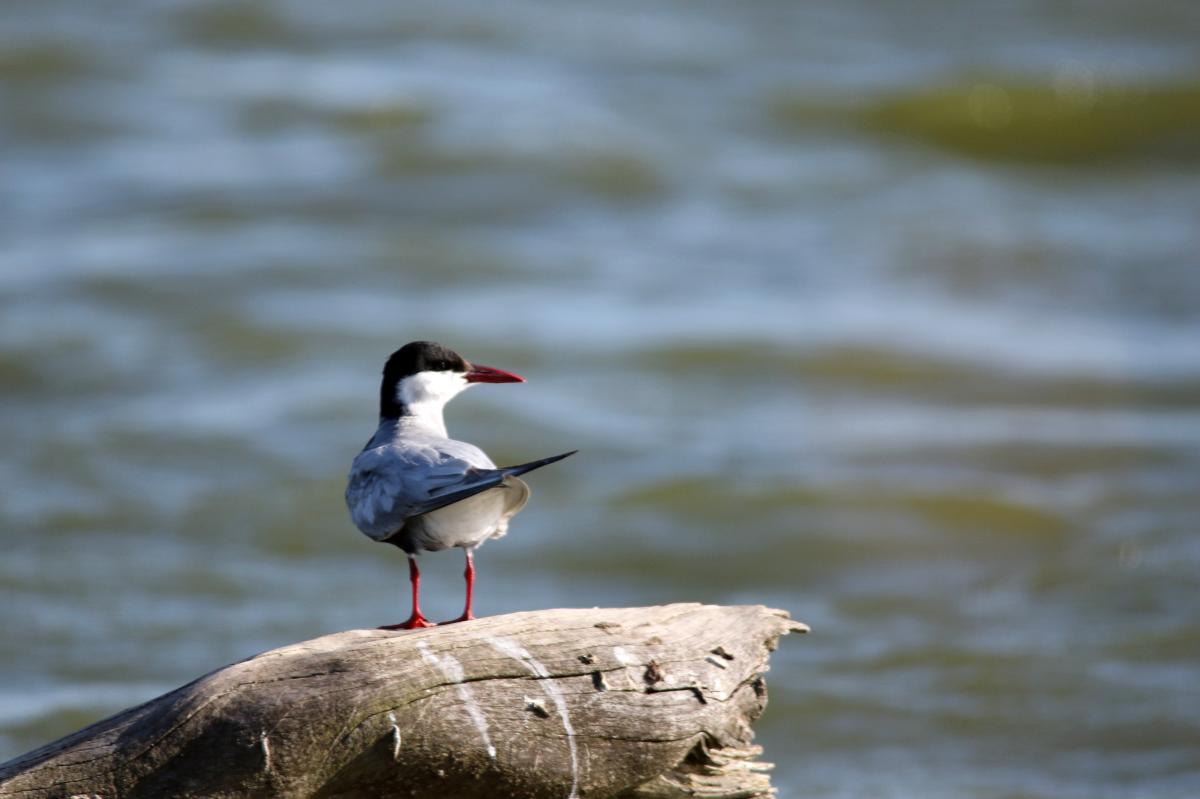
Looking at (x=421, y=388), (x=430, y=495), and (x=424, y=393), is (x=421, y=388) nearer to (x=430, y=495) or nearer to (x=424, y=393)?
(x=424, y=393)

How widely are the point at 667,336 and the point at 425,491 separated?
10491mm

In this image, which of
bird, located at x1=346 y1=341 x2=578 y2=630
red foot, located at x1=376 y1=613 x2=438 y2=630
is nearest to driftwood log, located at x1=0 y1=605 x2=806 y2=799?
red foot, located at x1=376 y1=613 x2=438 y2=630

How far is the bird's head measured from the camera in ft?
17.5

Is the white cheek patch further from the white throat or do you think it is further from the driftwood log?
the driftwood log

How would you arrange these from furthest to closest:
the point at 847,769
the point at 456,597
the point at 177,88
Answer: the point at 177,88, the point at 456,597, the point at 847,769

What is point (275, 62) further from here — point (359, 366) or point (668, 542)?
point (668, 542)

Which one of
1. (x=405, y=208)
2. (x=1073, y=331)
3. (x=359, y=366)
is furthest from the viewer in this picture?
(x=405, y=208)

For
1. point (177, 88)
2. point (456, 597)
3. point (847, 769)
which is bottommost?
point (847, 769)

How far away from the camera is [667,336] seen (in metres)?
15.0

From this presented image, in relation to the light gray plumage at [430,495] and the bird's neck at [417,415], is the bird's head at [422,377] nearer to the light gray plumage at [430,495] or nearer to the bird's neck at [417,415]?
the bird's neck at [417,415]

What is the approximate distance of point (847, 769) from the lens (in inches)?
306

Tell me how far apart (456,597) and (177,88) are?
44.0 ft

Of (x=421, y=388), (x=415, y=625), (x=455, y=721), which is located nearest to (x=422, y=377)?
(x=421, y=388)

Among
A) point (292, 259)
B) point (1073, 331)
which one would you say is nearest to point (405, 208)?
point (292, 259)
